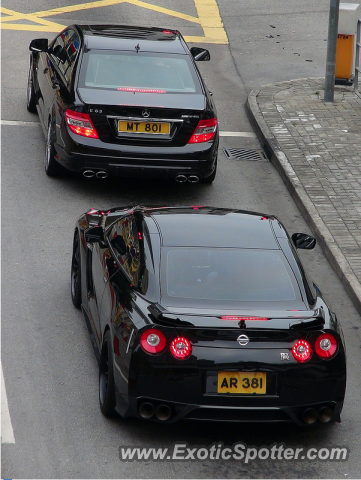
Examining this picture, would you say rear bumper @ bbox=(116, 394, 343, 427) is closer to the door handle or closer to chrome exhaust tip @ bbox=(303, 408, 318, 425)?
chrome exhaust tip @ bbox=(303, 408, 318, 425)

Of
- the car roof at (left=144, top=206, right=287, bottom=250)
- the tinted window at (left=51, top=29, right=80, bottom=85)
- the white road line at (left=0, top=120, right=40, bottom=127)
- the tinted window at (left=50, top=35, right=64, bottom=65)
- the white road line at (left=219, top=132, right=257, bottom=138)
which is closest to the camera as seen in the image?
the car roof at (left=144, top=206, right=287, bottom=250)

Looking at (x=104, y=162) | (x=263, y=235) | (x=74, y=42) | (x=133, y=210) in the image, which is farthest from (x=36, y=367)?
(x=74, y=42)

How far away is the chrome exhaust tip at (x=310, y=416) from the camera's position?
5.94 m

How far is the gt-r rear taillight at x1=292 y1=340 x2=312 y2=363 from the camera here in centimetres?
582

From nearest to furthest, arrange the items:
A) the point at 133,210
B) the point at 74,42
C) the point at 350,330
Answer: the point at 133,210 → the point at 350,330 → the point at 74,42

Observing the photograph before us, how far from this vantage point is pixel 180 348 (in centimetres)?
575

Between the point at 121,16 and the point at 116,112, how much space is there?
10542 mm

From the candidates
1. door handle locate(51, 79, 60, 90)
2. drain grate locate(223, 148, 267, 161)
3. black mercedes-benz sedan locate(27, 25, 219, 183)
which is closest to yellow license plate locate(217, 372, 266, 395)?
black mercedes-benz sedan locate(27, 25, 219, 183)

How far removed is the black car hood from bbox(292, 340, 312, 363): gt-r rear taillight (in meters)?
5.03

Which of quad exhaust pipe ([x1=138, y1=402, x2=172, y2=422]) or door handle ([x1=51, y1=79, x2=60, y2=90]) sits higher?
quad exhaust pipe ([x1=138, y1=402, x2=172, y2=422])

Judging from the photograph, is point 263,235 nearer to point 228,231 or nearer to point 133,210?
point 228,231

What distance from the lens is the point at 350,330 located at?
8.21 m

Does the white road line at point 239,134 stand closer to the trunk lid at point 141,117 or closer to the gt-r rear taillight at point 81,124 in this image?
the trunk lid at point 141,117

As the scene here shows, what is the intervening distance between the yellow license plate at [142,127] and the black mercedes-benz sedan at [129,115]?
1cm
